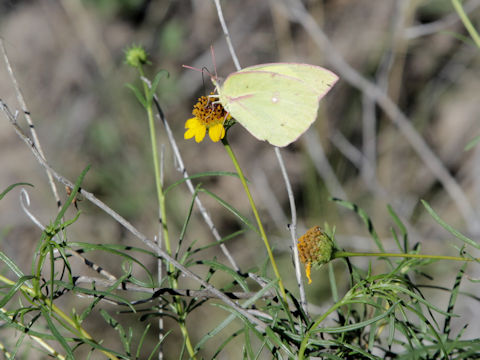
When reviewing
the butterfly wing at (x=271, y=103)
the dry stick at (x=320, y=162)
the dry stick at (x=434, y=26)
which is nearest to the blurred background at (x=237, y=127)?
the dry stick at (x=320, y=162)

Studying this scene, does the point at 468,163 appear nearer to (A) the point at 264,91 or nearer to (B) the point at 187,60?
(B) the point at 187,60

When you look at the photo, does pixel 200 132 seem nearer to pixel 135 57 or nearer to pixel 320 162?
pixel 135 57

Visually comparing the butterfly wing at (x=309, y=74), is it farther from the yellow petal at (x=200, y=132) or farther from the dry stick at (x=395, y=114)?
the dry stick at (x=395, y=114)

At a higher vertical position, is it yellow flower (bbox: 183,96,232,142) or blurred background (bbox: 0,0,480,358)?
blurred background (bbox: 0,0,480,358)

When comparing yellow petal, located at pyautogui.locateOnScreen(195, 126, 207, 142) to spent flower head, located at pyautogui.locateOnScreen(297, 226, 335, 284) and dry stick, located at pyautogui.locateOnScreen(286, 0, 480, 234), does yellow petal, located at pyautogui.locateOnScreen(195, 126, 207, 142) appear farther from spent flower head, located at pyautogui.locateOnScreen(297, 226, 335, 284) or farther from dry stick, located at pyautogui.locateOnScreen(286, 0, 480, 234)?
dry stick, located at pyautogui.locateOnScreen(286, 0, 480, 234)

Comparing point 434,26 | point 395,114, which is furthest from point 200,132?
Answer: point 434,26

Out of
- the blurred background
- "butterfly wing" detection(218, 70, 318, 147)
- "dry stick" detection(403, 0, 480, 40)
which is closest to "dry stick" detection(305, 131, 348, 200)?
the blurred background

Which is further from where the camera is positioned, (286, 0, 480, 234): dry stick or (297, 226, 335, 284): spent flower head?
(286, 0, 480, 234): dry stick
